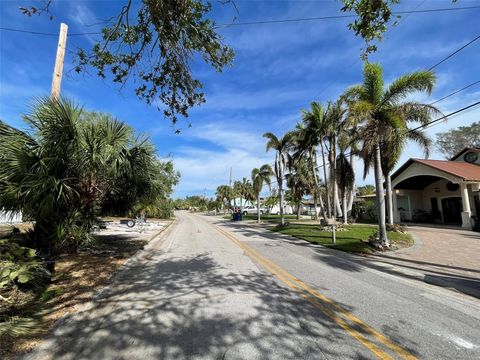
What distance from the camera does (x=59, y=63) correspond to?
9.05 m

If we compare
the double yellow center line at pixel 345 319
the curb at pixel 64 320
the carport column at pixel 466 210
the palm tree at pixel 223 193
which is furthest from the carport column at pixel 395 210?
the palm tree at pixel 223 193

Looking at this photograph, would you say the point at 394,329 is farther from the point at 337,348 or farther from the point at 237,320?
the point at 237,320

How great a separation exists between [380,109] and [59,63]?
41.0 feet

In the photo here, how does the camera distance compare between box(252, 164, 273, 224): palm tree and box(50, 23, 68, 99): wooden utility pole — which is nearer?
box(50, 23, 68, 99): wooden utility pole

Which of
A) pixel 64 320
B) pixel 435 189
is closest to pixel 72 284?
pixel 64 320

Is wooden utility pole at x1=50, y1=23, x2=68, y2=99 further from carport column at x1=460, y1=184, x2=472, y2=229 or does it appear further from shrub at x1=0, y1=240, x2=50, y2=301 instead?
carport column at x1=460, y1=184, x2=472, y2=229

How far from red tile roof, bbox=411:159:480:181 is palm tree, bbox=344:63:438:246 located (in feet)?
29.4

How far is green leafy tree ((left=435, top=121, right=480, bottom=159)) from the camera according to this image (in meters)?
49.6

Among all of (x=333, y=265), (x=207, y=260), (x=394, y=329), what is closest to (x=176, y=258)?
(x=207, y=260)

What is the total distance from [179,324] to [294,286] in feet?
9.96

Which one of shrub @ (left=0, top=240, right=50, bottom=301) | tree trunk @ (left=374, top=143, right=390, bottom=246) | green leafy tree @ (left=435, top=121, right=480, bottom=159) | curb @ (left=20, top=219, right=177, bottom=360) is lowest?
curb @ (left=20, top=219, right=177, bottom=360)

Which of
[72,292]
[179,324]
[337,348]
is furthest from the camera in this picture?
[72,292]

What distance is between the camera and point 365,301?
590 centimetres

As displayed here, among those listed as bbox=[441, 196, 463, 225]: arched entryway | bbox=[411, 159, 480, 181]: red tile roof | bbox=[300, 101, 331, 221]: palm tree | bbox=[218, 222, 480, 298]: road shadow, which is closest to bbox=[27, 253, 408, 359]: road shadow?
bbox=[218, 222, 480, 298]: road shadow
